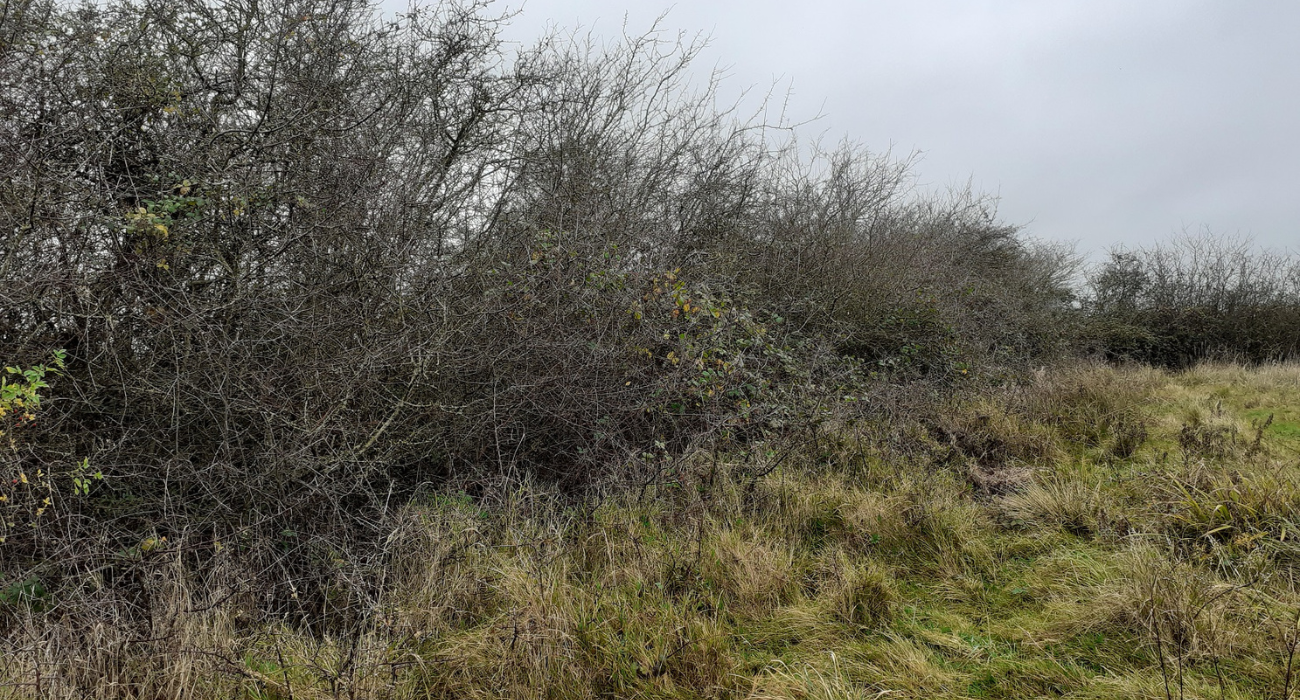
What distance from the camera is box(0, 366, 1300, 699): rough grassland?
229cm

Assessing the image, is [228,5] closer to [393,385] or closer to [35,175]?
[35,175]

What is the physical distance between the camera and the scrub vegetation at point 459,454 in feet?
8.11

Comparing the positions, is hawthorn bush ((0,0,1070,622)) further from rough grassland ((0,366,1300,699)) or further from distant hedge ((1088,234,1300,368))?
distant hedge ((1088,234,1300,368))

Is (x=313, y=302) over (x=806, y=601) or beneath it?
over

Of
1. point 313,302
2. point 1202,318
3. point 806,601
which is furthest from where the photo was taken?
point 1202,318

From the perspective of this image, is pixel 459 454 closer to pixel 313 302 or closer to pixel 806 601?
pixel 313 302

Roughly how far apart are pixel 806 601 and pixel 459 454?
286 cm

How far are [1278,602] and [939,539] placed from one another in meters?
1.42

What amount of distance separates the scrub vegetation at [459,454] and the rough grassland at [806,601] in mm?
23

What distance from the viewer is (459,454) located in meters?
4.64

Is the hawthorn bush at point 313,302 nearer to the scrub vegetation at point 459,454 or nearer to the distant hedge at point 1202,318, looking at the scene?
the scrub vegetation at point 459,454

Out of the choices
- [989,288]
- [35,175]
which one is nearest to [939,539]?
[35,175]

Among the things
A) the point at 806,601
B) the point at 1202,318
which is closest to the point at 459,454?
the point at 806,601

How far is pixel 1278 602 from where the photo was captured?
257 cm
